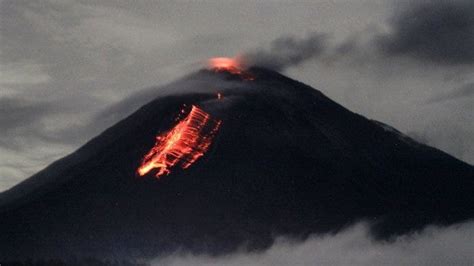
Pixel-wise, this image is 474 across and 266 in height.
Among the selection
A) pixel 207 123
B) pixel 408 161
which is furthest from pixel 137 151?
pixel 408 161

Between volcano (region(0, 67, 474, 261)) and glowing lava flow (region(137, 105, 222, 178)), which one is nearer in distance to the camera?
volcano (region(0, 67, 474, 261))

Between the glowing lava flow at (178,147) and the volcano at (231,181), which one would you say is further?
the glowing lava flow at (178,147)

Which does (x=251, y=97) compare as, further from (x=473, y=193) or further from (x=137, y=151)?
(x=473, y=193)

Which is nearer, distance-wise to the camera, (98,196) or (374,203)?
(98,196)

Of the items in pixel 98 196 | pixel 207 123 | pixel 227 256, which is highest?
pixel 207 123
